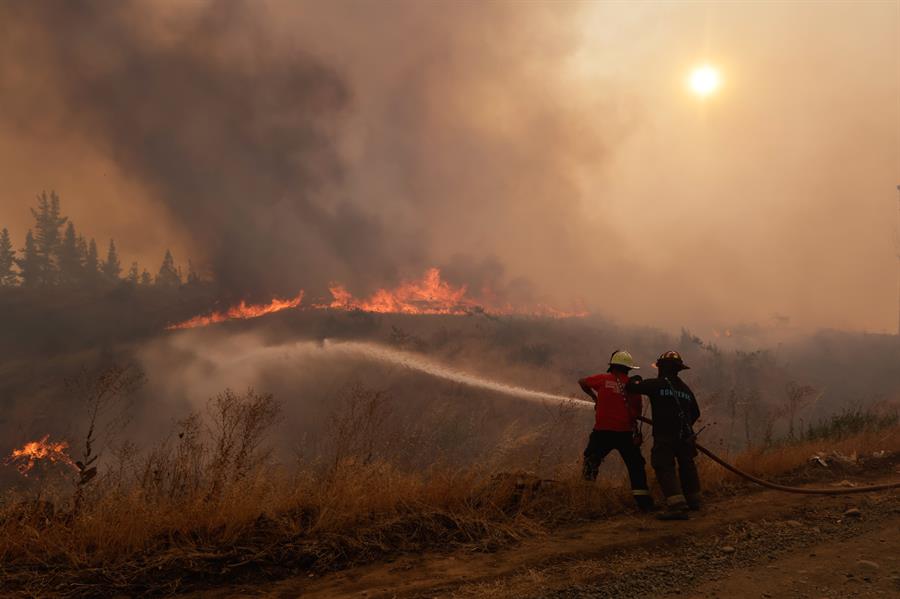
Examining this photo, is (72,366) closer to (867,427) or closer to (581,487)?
(581,487)

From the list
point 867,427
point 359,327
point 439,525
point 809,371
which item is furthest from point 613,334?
point 439,525

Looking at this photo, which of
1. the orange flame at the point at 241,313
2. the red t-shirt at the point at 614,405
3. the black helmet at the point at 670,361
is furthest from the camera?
the orange flame at the point at 241,313

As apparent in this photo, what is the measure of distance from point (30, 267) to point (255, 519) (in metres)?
122

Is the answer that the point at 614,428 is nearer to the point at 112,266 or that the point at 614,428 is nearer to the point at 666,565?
the point at 666,565

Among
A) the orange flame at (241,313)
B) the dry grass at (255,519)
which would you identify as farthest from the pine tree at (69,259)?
the dry grass at (255,519)

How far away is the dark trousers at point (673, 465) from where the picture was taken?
20.3 ft

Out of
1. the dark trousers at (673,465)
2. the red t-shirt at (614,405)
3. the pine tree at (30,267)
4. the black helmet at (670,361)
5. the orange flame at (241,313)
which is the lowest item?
the dark trousers at (673,465)

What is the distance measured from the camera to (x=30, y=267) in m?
94.4

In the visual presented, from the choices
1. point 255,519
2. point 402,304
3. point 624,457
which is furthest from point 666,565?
point 402,304

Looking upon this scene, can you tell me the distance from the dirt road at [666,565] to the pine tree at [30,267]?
120 m

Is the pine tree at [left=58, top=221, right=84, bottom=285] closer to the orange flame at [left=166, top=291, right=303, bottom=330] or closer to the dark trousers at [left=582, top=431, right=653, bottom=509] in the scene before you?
the orange flame at [left=166, top=291, right=303, bottom=330]

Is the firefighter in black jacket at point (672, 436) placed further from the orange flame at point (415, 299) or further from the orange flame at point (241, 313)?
the orange flame at point (241, 313)

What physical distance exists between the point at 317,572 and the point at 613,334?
145ft

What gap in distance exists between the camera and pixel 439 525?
5.07 m
